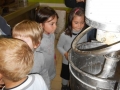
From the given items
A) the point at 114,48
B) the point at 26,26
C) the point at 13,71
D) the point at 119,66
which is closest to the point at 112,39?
the point at 114,48

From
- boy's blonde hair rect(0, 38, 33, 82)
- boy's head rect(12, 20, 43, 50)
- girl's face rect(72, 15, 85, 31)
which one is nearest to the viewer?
boy's blonde hair rect(0, 38, 33, 82)

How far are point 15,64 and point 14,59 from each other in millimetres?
18

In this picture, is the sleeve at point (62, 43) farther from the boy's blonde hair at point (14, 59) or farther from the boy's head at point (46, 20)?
the boy's blonde hair at point (14, 59)

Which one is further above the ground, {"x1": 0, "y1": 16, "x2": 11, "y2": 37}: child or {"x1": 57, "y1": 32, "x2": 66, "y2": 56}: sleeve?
{"x1": 0, "y1": 16, "x2": 11, "y2": 37}: child

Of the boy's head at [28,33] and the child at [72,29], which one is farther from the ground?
the boy's head at [28,33]

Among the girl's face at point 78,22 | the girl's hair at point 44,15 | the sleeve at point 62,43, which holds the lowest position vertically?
the sleeve at point 62,43

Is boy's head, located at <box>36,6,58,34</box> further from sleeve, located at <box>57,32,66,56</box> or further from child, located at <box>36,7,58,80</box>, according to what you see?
sleeve, located at <box>57,32,66,56</box>

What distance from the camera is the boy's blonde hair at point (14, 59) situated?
22.8 inches

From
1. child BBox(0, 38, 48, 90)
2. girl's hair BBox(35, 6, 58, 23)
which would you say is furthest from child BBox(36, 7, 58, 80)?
child BBox(0, 38, 48, 90)

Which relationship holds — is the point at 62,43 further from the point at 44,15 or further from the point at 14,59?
the point at 14,59

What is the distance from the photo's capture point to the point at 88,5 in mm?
382

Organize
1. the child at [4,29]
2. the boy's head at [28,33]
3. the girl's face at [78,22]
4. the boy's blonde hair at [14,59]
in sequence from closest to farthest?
the boy's blonde hair at [14,59]
the boy's head at [28,33]
the child at [4,29]
the girl's face at [78,22]

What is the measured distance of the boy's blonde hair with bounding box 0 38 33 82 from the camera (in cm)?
58

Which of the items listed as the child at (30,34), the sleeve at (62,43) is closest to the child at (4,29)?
the child at (30,34)
